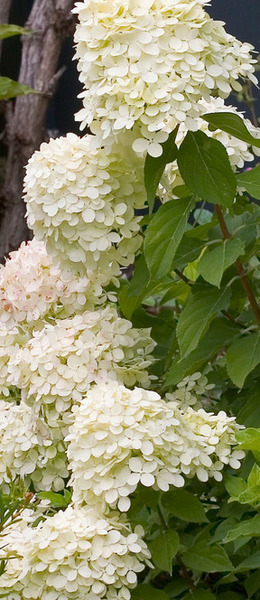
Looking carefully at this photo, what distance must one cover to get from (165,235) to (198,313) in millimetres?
114

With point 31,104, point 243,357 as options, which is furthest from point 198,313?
point 31,104

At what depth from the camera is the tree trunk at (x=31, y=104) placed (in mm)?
3406

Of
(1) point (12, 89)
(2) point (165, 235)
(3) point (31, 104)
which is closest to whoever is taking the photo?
(2) point (165, 235)

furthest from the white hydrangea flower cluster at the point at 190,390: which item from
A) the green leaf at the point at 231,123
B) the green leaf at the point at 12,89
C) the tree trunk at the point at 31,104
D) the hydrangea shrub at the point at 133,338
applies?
the tree trunk at the point at 31,104

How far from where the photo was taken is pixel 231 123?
1.08 m

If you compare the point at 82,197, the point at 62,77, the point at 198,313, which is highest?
the point at 82,197

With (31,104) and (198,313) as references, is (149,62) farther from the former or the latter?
(31,104)

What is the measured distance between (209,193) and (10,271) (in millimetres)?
325

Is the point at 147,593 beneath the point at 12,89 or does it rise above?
beneath

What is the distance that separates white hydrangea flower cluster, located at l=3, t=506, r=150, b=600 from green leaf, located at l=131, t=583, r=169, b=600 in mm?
82

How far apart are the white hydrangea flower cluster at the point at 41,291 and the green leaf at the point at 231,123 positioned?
0.27 metres

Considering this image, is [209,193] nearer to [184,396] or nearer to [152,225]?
[152,225]

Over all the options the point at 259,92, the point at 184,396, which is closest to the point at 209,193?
the point at 184,396

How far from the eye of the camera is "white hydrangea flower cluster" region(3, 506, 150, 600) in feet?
3.21
